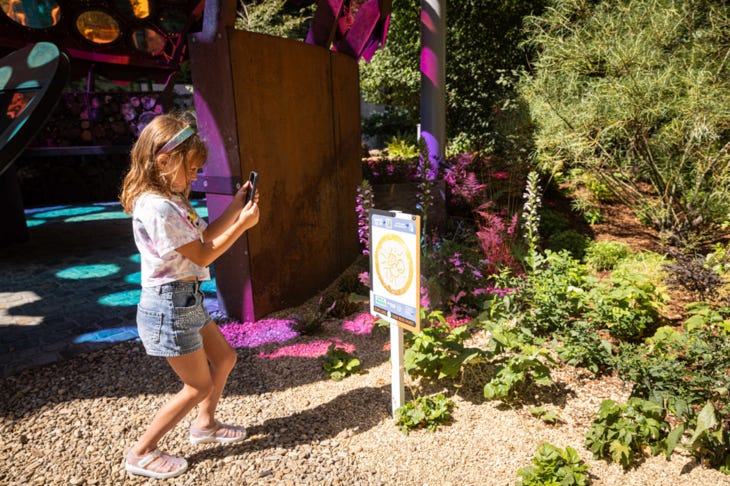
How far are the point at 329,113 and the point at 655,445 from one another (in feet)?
12.8

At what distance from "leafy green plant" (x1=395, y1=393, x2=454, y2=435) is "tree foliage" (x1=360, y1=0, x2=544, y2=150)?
23.6ft

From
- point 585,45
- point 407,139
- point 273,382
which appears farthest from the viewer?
point 407,139

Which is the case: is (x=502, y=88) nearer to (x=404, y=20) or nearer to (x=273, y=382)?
(x=404, y=20)

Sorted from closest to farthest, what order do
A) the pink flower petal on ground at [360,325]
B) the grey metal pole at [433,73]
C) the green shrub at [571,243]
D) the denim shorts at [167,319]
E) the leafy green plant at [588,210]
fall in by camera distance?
the denim shorts at [167,319] → the pink flower petal on ground at [360,325] → the green shrub at [571,243] → the grey metal pole at [433,73] → the leafy green plant at [588,210]

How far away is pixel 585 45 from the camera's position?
17.3 ft

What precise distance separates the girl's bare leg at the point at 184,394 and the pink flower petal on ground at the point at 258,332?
1.38 metres

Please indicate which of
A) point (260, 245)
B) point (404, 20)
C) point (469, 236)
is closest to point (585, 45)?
point (469, 236)

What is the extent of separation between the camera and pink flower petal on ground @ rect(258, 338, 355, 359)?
141 inches

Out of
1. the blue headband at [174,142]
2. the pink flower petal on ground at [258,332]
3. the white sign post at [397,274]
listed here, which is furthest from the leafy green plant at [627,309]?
the blue headband at [174,142]

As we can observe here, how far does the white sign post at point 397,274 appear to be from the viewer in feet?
8.04

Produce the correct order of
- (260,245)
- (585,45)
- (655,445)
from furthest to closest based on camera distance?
(585,45), (260,245), (655,445)

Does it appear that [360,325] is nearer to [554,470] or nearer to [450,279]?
[450,279]

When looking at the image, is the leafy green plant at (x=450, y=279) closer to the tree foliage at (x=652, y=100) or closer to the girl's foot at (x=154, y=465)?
the tree foliage at (x=652, y=100)

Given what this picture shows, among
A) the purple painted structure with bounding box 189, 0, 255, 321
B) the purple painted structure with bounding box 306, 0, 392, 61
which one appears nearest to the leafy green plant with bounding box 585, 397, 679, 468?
the purple painted structure with bounding box 189, 0, 255, 321
